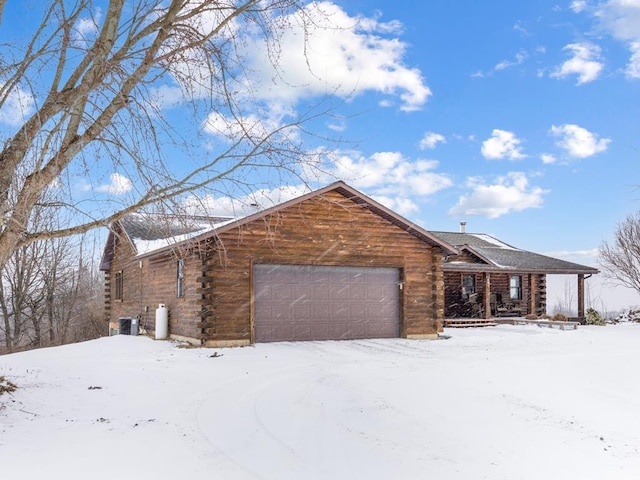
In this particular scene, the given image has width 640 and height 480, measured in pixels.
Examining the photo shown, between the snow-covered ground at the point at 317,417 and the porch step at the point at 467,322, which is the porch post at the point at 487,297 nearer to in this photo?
the porch step at the point at 467,322

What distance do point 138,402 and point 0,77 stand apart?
473 centimetres

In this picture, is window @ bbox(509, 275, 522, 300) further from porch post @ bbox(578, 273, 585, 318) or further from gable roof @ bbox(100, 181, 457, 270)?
gable roof @ bbox(100, 181, 457, 270)

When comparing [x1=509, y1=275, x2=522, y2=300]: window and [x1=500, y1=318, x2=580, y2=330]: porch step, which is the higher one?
[x1=509, y1=275, x2=522, y2=300]: window

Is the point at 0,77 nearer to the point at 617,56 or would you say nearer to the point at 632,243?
the point at 617,56

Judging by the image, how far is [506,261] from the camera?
26.8 m

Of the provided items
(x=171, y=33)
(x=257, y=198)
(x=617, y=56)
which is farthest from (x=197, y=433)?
(x=617, y=56)

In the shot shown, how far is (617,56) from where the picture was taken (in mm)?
15125

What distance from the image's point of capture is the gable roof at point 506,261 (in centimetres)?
2522

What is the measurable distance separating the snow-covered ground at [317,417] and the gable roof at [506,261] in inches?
486

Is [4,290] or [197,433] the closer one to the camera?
[197,433]

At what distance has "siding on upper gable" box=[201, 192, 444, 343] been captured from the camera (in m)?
14.7

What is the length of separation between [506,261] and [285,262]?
15118mm

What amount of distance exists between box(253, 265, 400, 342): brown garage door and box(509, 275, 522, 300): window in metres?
13.0

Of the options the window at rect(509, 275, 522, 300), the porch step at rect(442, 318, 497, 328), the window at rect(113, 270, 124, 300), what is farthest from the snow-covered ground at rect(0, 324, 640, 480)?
the window at rect(509, 275, 522, 300)
